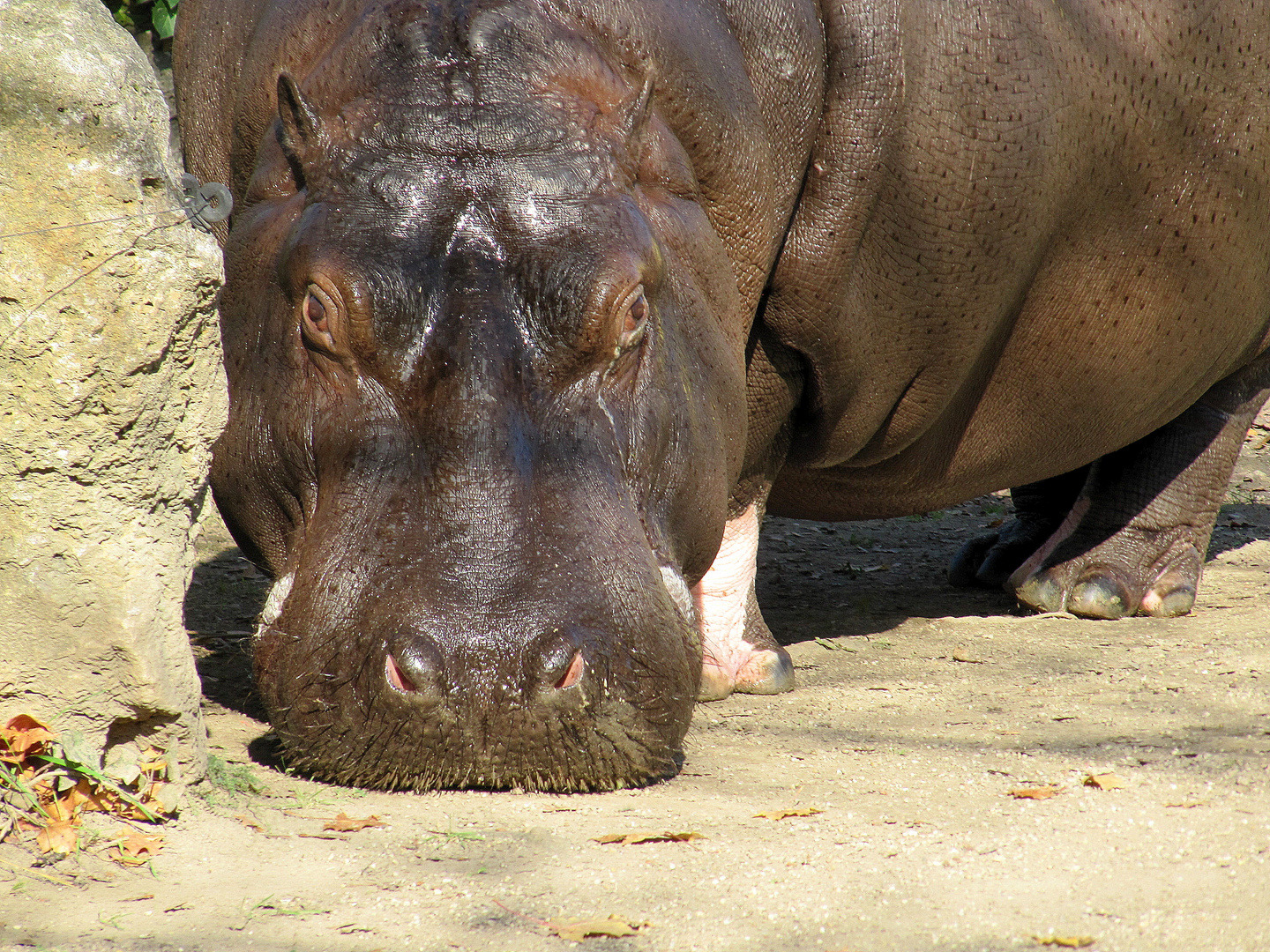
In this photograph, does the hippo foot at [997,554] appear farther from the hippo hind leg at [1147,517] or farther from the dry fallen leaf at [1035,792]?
the dry fallen leaf at [1035,792]

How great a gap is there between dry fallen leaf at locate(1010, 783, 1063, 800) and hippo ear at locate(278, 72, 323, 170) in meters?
2.09

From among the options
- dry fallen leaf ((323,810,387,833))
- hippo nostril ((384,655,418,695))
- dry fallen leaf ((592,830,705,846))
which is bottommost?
dry fallen leaf ((323,810,387,833))

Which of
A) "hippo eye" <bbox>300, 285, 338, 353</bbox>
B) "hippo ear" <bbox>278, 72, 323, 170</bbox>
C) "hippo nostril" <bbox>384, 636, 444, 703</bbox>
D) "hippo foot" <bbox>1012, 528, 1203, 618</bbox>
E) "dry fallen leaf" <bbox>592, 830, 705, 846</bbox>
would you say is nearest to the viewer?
"dry fallen leaf" <bbox>592, 830, 705, 846</bbox>

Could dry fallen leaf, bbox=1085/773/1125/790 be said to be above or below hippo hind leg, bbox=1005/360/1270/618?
below

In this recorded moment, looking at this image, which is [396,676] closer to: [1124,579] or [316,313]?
[316,313]

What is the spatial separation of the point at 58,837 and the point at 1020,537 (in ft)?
14.8

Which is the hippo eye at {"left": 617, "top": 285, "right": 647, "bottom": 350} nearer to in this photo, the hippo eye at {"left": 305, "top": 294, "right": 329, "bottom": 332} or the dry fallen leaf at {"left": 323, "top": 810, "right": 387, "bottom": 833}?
the hippo eye at {"left": 305, "top": 294, "right": 329, "bottom": 332}

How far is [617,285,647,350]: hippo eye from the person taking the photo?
10.1ft

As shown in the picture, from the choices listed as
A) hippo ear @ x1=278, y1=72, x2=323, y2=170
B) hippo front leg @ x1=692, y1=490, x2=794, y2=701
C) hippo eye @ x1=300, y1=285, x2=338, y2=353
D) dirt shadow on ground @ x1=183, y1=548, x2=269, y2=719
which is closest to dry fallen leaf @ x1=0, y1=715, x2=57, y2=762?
dirt shadow on ground @ x1=183, y1=548, x2=269, y2=719

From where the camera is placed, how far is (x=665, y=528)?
3.19m

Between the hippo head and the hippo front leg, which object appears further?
the hippo front leg

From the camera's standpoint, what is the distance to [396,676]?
264cm

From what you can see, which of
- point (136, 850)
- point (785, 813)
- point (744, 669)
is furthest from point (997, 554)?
point (136, 850)

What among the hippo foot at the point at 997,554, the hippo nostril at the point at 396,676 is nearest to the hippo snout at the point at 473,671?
the hippo nostril at the point at 396,676
